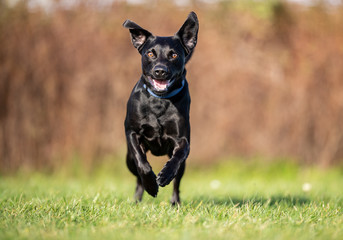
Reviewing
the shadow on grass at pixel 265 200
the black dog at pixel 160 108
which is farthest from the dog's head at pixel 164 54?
the shadow on grass at pixel 265 200

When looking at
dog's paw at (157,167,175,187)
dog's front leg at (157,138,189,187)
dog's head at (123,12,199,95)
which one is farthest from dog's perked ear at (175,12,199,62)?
dog's paw at (157,167,175,187)

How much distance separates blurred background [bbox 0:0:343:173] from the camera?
27.5ft

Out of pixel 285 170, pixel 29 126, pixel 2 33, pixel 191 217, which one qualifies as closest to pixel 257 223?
pixel 191 217

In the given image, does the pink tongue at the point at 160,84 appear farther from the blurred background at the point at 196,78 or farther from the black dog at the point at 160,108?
the blurred background at the point at 196,78

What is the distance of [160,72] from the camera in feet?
12.1

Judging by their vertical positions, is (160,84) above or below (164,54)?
below

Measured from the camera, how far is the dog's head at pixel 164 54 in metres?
3.79

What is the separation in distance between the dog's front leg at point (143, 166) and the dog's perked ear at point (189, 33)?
Answer: 1.00 m

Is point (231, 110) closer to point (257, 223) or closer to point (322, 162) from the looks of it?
point (322, 162)

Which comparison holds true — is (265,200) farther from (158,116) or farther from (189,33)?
(189,33)

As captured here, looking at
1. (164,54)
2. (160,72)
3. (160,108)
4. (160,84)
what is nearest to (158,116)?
(160,108)

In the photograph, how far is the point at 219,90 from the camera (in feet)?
29.7

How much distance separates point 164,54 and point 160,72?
0.28 metres

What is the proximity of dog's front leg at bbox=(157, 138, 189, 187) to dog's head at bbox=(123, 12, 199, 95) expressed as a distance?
1.69 feet
